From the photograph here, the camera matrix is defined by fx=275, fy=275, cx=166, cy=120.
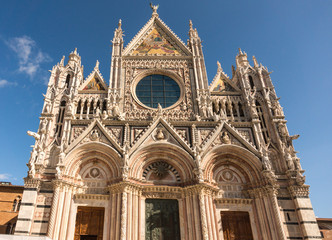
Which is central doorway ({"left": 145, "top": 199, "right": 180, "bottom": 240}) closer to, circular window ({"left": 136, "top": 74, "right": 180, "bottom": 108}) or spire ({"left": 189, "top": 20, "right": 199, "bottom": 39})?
circular window ({"left": 136, "top": 74, "right": 180, "bottom": 108})

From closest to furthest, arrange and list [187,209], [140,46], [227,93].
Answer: [187,209] < [227,93] < [140,46]

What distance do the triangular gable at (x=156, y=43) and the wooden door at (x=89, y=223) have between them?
11.9 meters

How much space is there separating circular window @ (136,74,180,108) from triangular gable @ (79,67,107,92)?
8.33ft

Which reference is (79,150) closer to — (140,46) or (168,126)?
(168,126)

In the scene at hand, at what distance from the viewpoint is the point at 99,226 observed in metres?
14.5

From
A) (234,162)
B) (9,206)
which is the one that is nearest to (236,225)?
(234,162)

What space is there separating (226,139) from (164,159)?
394cm

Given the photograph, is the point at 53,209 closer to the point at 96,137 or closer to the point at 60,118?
the point at 96,137

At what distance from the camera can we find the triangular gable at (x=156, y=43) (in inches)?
855

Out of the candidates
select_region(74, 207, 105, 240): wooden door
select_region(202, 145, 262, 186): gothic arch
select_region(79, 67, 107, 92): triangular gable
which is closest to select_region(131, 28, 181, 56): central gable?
select_region(79, 67, 107, 92): triangular gable

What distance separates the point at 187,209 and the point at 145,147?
166 inches

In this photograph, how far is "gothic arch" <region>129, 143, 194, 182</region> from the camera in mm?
15742

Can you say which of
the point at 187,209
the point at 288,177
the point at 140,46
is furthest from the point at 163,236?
the point at 140,46

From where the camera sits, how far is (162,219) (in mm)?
14688
